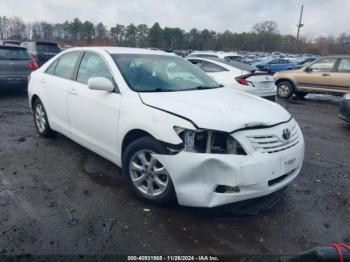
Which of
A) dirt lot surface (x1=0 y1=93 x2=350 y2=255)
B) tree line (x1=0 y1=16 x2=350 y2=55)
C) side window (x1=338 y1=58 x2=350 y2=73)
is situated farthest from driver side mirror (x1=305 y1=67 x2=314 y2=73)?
tree line (x1=0 y1=16 x2=350 y2=55)

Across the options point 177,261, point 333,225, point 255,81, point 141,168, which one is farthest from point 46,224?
point 255,81

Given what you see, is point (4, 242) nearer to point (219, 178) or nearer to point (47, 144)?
point (219, 178)

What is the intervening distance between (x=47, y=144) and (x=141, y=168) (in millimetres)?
2625

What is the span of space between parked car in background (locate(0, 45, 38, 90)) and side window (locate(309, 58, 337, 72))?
967 cm

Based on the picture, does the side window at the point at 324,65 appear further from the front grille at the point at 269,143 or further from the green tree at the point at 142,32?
the green tree at the point at 142,32

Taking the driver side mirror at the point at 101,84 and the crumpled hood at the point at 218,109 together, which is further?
the driver side mirror at the point at 101,84

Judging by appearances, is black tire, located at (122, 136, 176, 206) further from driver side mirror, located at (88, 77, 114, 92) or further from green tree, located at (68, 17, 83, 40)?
green tree, located at (68, 17, 83, 40)

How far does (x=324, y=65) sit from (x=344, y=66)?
717 millimetres

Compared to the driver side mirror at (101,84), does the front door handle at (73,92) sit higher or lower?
lower

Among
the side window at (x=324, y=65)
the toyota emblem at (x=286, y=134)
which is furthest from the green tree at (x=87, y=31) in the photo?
the toyota emblem at (x=286, y=134)

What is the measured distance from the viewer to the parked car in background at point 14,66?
341 inches

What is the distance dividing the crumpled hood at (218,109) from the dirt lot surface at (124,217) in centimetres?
99

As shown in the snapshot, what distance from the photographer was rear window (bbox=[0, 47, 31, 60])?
887cm

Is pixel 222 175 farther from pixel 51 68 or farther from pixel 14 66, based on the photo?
pixel 14 66
